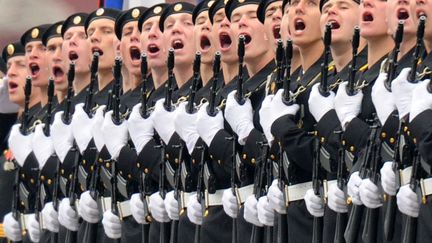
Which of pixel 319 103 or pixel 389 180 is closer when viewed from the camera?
pixel 389 180

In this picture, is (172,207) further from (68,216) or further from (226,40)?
(68,216)

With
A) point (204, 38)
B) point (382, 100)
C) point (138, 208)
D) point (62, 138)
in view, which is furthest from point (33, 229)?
point (382, 100)

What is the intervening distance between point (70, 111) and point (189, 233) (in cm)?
273

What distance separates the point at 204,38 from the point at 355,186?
2926 mm

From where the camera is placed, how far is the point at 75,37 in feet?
61.4

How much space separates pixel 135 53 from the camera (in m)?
17.7

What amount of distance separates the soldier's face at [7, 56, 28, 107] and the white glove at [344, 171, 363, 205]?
21.2 feet

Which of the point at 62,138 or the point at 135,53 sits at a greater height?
the point at 135,53

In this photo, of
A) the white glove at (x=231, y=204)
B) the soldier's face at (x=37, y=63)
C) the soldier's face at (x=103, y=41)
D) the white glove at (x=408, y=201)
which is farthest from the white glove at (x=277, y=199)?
the soldier's face at (x=37, y=63)

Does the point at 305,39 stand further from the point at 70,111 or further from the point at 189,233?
the point at 70,111

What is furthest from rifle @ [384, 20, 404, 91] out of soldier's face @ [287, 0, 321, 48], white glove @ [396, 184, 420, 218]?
soldier's face @ [287, 0, 321, 48]

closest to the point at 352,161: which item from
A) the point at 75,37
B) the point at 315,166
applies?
the point at 315,166

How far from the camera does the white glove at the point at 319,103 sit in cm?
1449

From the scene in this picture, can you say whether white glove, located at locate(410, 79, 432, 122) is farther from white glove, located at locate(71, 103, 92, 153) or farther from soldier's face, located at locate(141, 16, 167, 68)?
white glove, located at locate(71, 103, 92, 153)
